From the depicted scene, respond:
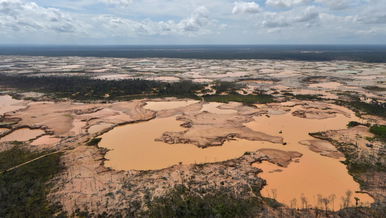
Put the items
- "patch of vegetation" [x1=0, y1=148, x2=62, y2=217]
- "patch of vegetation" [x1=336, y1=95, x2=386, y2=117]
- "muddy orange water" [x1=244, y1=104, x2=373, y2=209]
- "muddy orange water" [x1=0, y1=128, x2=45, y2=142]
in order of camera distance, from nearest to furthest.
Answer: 1. "patch of vegetation" [x1=0, y1=148, x2=62, y2=217]
2. "muddy orange water" [x1=244, y1=104, x2=373, y2=209]
3. "muddy orange water" [x1=0, y1=128, x2=45, y2=142]
4. "patch of vegetation" [x1=336, y1=95, x2=386, y2=117]

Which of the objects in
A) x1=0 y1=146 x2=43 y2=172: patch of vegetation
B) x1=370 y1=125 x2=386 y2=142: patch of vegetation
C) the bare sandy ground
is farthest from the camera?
x1=370 y1=125 x2=386 y2=142: patch of vegetation

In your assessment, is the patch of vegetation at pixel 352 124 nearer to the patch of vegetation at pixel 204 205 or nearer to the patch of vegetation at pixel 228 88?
the patch of vegetation at pixel 204 205

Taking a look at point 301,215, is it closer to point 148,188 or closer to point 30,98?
point 148,188

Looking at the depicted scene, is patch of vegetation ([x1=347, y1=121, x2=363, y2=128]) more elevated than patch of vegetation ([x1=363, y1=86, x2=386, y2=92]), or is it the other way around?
patch of vegetation ([x1=363, y1=86, x2=386, y2=92])

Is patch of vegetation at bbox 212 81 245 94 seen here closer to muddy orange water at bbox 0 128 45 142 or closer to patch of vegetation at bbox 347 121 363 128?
patch of vegetation at bbox 347 121 363 128

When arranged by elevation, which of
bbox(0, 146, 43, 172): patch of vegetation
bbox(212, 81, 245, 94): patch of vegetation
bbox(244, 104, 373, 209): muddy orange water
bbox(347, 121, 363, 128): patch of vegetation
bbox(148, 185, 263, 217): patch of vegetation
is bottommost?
bbox(244, 104, 373, 209): muddy orange water

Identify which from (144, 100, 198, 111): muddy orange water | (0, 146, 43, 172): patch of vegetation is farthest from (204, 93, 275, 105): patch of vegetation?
(0, 146, 43, 172): patch of vegetation

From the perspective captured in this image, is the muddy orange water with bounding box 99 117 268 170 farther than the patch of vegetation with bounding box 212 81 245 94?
No
